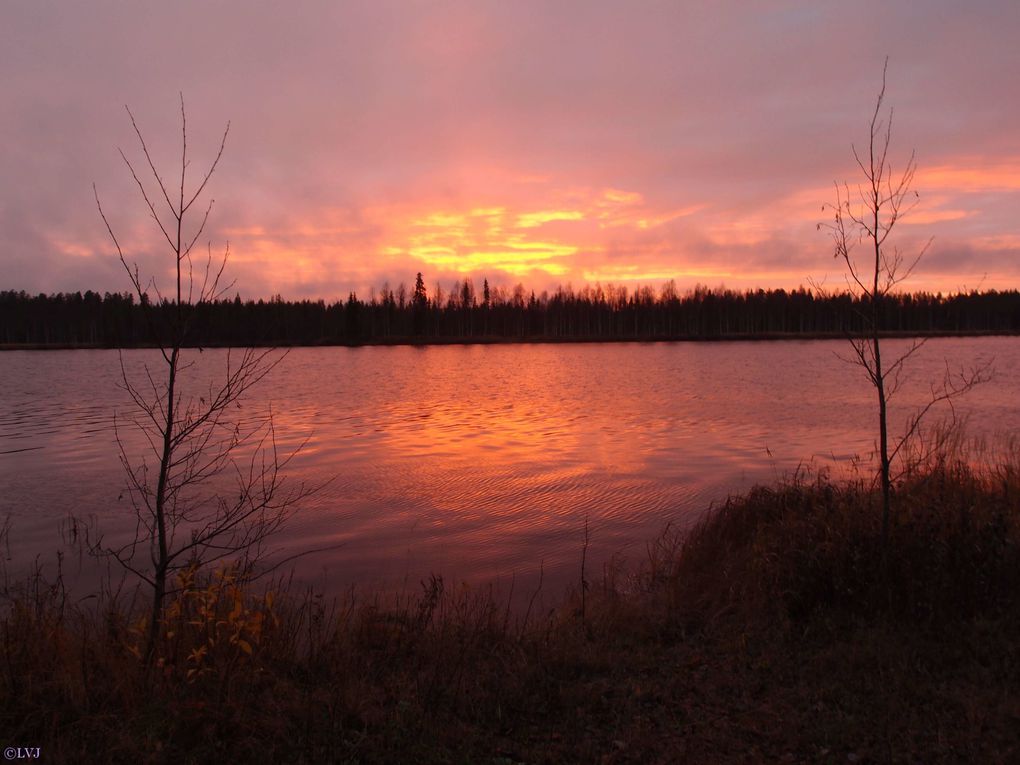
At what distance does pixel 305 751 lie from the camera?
12.8 ft

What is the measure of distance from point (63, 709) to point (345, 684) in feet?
5.88

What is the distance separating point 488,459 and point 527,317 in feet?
459

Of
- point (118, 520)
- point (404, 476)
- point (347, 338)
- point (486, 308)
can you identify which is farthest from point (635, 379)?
point (486, 308)

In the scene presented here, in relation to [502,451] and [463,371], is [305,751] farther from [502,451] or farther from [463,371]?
[463,371]

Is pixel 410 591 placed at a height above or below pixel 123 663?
below

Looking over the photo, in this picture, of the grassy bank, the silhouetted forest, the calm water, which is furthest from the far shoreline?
the grassy bank

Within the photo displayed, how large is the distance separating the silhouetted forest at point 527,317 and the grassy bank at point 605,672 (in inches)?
4784

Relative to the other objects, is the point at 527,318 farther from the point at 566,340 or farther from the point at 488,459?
the point at 488,459

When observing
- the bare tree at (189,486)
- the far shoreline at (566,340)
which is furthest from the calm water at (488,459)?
the far shoreline at (566,340)

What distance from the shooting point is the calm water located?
10.0 m

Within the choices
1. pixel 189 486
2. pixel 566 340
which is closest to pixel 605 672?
pixel 189 486

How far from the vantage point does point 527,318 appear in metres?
156

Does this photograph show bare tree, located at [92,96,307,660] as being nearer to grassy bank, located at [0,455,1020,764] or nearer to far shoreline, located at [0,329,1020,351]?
grassy bank, located at [0,455,1020,764]

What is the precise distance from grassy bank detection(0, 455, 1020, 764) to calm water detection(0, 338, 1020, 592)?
2.75 metres
